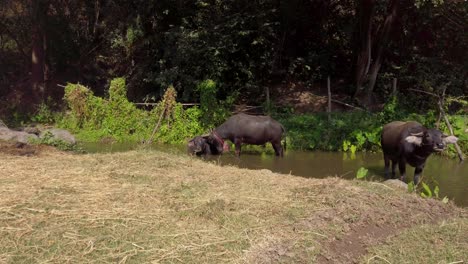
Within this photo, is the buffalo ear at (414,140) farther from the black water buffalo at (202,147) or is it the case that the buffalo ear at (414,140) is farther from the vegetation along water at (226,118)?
the black water buffalo at (202,147)

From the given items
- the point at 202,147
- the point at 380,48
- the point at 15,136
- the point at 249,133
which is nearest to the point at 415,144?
the point at 249,133

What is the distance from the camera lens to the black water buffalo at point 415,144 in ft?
30.4

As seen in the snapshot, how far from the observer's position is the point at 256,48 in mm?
22250

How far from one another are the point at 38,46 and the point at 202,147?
16.4 metres

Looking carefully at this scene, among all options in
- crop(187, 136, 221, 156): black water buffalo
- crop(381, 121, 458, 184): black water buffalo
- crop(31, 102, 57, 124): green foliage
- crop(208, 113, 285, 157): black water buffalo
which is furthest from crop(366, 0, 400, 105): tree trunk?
crop(31, 102, 57, 124): green foliage

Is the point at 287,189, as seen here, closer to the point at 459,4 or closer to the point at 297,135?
the point at 297,135

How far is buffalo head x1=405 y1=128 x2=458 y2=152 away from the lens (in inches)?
362

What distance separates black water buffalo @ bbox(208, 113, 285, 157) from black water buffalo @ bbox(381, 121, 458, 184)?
163 inches

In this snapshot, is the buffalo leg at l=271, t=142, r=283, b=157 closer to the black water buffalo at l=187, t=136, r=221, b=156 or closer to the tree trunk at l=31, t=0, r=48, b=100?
the black water buffalo at l=187, t=136, r=221, b=156

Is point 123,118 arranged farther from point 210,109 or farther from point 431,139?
point 431,139

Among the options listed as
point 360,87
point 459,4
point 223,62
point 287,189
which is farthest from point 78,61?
point 287,189

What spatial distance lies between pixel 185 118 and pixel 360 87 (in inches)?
326

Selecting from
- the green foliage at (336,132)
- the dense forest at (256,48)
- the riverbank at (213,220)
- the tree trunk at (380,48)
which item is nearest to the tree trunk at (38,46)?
the dense forest at (256,48)

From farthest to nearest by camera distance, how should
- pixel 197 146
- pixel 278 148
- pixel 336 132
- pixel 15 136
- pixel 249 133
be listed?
1. pixel 336 132
2. pixel 15 136
3. pixel 278 148
4. pixel 249 133
5. pixel 197 146
